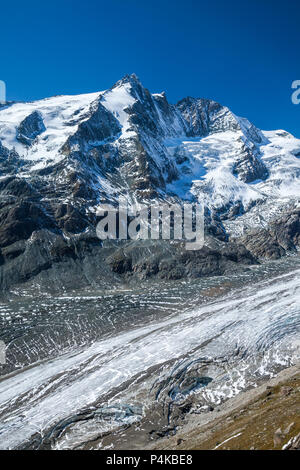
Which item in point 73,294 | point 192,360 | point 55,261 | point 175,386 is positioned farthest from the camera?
point 55,261

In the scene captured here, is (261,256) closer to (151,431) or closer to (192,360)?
(192,360)

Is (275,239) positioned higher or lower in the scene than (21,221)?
lower

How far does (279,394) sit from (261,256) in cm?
13742

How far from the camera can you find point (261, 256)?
168 meters

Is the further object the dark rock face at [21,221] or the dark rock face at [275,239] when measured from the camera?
the dark rock face at [275,239]

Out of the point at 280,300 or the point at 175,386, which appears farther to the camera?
the point at 280,300

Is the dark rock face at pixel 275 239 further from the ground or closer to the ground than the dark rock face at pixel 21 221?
closer to the ground

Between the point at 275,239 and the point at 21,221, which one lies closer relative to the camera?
the point at 21,221

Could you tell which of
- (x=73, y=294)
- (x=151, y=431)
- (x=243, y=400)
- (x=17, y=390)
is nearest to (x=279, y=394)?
(x=243, y=400)

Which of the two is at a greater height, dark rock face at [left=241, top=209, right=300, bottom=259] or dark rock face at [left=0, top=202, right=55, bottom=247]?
dark rock face at [left=0, top=202, right=55, bottom=247]

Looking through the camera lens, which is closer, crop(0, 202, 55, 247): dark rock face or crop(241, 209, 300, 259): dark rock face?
crop(0, 202, 55, 247): dark rock face
